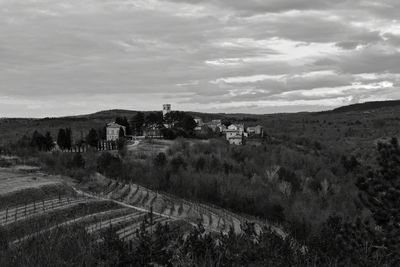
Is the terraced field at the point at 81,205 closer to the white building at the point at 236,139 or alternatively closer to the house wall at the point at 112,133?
the house wall at the point at 112,133

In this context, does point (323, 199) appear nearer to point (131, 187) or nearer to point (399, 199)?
point (131, 187)

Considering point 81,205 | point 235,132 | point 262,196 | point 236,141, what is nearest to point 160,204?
point 81,205

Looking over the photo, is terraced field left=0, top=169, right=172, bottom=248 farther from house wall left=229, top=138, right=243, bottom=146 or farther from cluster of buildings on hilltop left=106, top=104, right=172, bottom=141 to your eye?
house wall left=229, top=138, right=243, bottom=146

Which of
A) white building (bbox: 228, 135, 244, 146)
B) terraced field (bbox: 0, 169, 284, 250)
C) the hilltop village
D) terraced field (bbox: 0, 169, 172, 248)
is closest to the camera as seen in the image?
terraced field (bbox: 0, 169, 284, 250)

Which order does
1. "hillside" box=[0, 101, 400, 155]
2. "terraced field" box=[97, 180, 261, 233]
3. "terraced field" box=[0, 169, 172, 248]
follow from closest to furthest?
"terraced field" box=[0, 169, 172, 248] < "terraced field" box=[97, 180, 261, 233] < "hillside" box=[0, 101, 400, 155]

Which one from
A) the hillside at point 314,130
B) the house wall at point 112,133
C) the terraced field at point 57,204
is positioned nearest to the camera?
the terraced field at point 57,204

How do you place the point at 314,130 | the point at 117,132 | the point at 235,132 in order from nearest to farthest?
1. the point at 117,132
2. the point at 235,132
3. the point at 314,130

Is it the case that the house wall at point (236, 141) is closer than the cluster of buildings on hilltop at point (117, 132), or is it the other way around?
the cluster of buildings on hilltop at point (117, 132)

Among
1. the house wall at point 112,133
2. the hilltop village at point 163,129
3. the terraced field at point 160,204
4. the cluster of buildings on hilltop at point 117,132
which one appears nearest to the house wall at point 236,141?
the hilltop village at point 163,129

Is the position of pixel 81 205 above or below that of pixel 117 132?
below

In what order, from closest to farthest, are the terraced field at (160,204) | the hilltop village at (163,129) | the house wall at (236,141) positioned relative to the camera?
the terraced field at (160,204), the hilltop village at (163,129), the house wall at (236,141)

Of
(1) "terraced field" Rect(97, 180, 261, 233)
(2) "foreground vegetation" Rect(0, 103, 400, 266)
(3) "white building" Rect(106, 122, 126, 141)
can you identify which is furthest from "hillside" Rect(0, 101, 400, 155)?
(1) "terraced field" Rect(97, 180, 261, 233)

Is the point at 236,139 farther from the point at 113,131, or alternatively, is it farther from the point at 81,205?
the point at 81,205

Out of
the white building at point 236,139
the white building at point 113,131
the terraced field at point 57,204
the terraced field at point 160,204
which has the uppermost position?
the white building at point 113,131
